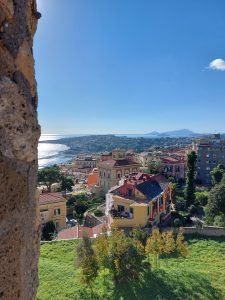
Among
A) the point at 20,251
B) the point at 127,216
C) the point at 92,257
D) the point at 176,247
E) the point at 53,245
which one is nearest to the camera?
the point at 20,251

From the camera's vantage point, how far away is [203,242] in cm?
2527

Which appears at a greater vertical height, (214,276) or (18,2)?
(18,2)

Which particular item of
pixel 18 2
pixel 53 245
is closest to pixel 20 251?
pixel 18 2

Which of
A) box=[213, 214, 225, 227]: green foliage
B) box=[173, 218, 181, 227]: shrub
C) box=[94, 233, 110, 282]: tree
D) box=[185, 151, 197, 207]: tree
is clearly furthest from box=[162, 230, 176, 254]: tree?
box=[185, 151, 197, 207]: tree

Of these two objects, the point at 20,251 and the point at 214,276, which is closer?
the point at 20,251

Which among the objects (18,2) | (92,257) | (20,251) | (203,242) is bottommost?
(203,242)

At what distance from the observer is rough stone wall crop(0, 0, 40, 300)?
2.47 metres

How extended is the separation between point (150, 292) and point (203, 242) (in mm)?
9763

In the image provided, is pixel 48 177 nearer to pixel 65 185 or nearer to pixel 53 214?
pixel 65 185

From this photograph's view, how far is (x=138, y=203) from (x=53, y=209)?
8359mm

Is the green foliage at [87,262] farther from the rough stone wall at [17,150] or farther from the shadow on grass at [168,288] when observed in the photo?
the rough stone wall at [17,150]

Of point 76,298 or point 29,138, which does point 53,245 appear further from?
point 29,138

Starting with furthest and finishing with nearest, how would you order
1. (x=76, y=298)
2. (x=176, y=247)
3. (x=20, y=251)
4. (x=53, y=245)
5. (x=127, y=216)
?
(x=127, y=216) < (x=53, y=245) < (x=176, y=247) < (x=76, y=298) < (x=20, y=251)

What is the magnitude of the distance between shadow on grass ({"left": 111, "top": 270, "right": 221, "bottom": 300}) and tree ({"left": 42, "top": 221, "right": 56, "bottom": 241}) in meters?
14.0
